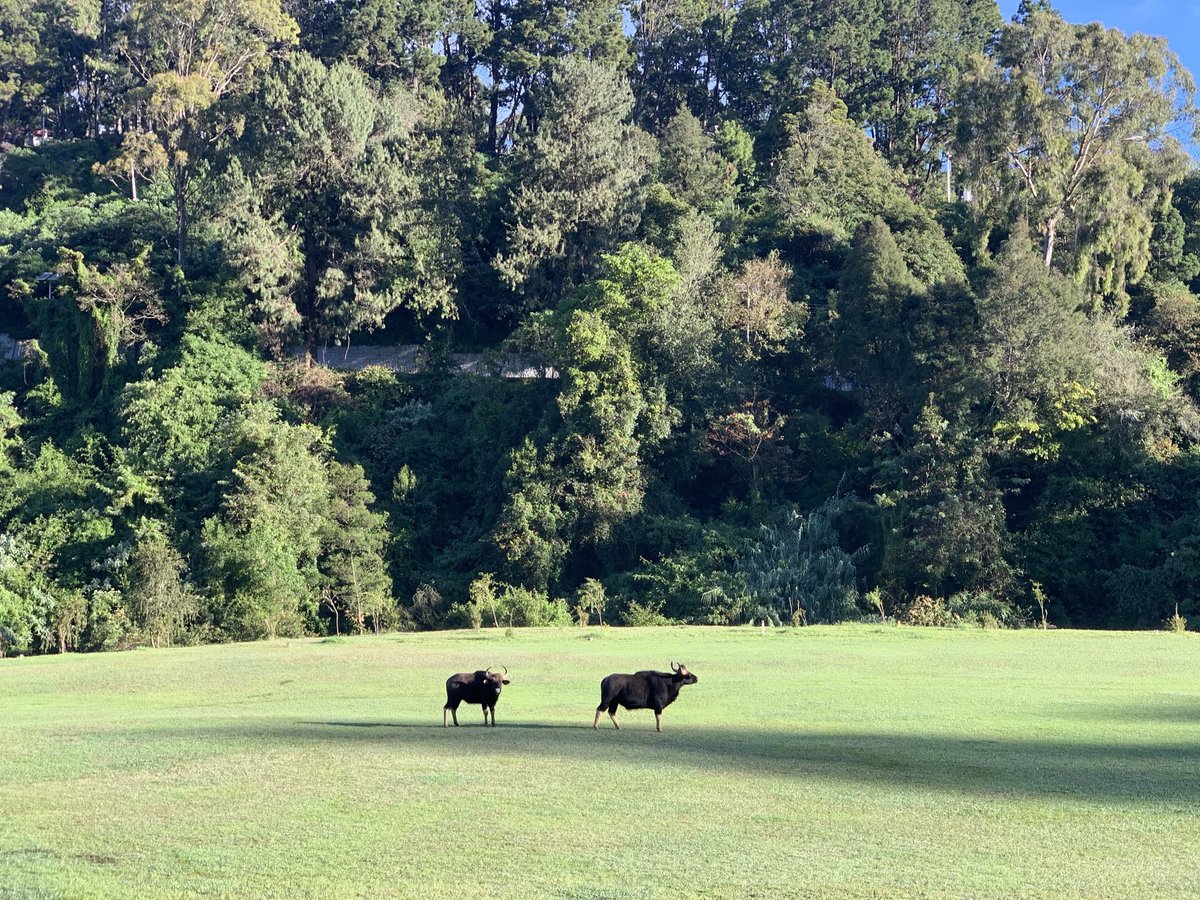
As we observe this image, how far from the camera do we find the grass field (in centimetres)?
1262

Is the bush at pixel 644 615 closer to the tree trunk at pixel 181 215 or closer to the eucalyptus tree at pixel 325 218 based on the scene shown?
the eucalyptus tree at pixel 325 218

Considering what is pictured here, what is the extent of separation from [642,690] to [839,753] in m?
3.19

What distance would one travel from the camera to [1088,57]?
5538 centimetres

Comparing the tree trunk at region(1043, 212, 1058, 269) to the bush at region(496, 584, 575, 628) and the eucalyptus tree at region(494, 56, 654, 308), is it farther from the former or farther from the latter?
the bush at region(496, 584, 575, 628)

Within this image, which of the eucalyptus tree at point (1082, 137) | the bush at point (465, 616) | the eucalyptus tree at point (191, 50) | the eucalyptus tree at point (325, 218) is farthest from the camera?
the eucalyptus tree at point (191, 50)

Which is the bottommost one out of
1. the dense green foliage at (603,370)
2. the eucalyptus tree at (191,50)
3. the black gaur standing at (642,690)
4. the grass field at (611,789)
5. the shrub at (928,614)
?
the grass field at (611,789)

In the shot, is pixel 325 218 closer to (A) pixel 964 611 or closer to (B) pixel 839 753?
(A) pixel 964 611

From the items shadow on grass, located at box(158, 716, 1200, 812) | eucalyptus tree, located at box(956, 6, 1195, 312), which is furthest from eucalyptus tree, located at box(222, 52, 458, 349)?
shadow on grass, located at box(158, 716, 1200, 812)

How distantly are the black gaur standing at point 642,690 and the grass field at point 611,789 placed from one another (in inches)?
17.4

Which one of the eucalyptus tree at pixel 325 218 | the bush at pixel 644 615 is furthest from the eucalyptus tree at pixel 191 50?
the bush at pixel 644 615

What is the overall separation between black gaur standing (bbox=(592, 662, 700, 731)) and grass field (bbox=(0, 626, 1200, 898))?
442mm

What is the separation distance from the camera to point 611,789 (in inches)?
629

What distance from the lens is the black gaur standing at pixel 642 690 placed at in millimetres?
20266

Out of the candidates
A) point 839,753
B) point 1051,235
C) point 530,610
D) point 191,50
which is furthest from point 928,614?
point 191,50
